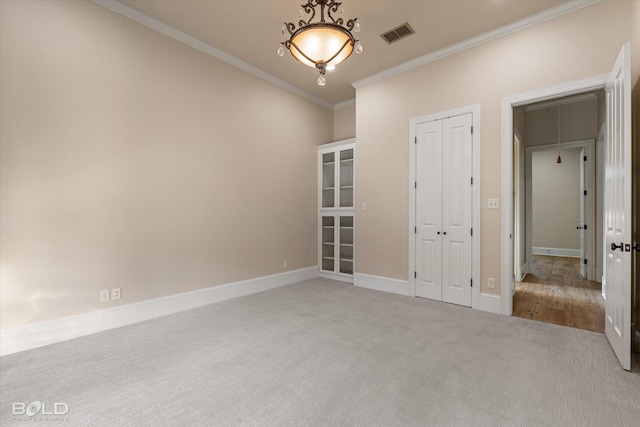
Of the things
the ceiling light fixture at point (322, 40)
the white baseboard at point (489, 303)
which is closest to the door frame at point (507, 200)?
the white baseboard at point (489, 303)

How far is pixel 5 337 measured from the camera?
8.04 feet

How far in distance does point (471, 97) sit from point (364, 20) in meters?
1.64

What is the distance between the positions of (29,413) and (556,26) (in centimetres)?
551

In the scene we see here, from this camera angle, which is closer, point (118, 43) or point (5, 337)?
point (5, 337)

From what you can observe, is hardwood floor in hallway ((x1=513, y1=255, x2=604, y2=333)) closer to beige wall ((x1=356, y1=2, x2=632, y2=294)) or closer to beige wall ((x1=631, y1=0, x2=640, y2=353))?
beige wall ((x1=631, y1=0, x2=640, y2=353))

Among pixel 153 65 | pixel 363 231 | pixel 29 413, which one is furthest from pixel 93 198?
pixel 363 231

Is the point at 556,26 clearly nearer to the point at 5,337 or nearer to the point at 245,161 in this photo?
the point at 245,161

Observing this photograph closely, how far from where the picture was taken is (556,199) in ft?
26.7

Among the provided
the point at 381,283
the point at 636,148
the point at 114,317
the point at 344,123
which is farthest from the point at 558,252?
the point at 114,317

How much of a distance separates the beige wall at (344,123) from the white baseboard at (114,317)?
320 centimetres

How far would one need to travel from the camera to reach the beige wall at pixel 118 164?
2.54m

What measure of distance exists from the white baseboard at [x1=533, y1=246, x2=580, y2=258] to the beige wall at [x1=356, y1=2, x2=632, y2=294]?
6.37 m

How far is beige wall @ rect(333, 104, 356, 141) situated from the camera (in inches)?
226

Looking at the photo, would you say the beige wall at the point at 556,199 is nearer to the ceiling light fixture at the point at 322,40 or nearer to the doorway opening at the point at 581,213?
the doorway opening at the point at 581,213
